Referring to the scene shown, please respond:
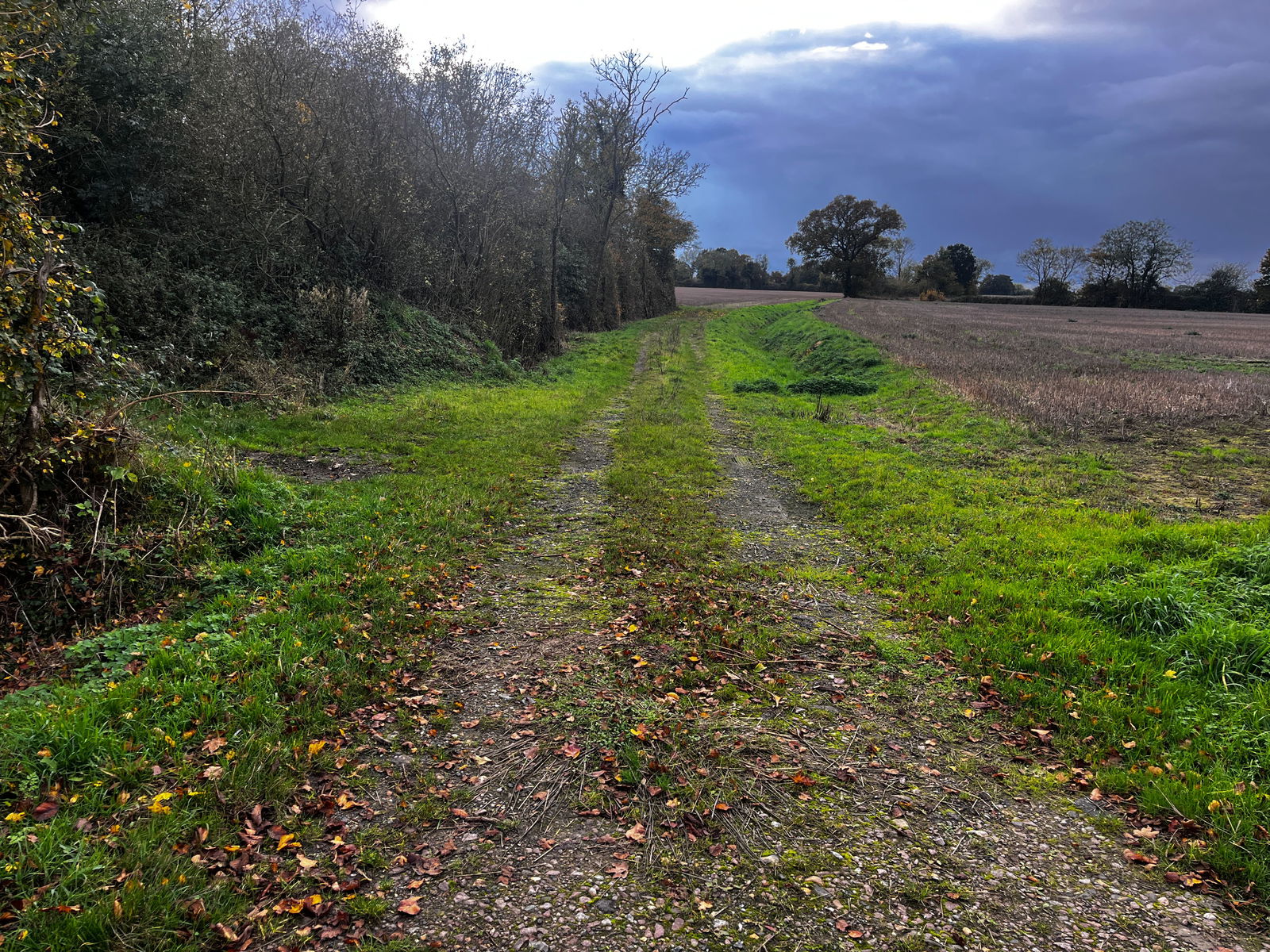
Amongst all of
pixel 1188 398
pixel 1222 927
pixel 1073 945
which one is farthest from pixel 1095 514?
pixel 1188 398

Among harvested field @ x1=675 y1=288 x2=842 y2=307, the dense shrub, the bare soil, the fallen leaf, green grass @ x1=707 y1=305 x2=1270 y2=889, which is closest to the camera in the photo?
the fallen leaf

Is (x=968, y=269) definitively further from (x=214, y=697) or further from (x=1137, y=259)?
(x=214, y=697)

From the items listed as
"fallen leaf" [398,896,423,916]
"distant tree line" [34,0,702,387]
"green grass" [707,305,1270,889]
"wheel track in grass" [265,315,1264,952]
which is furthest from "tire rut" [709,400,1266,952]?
"distant tree line" [34,0,702,387]

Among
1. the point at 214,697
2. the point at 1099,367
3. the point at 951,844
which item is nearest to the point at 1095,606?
the point at 951,844

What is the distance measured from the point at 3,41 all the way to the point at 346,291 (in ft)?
37.3

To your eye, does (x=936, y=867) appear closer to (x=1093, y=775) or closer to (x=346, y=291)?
(x=1093, y=775)

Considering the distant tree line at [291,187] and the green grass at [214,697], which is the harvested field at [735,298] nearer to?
the distant tree line at [291,187]

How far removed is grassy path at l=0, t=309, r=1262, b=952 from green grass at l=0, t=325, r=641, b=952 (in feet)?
0.07

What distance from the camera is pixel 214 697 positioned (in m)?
4.40

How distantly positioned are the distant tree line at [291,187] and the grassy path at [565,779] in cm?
650

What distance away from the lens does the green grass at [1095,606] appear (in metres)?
4.19

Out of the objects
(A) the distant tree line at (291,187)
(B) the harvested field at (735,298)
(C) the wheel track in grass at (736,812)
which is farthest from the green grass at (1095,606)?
(B) the harvested field at (735,298)

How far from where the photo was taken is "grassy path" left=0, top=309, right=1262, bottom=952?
123 inches

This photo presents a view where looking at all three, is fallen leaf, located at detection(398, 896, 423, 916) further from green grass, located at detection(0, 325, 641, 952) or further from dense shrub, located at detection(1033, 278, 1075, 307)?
dense shrub, located at detection(1033, 278, 1075, 307)
